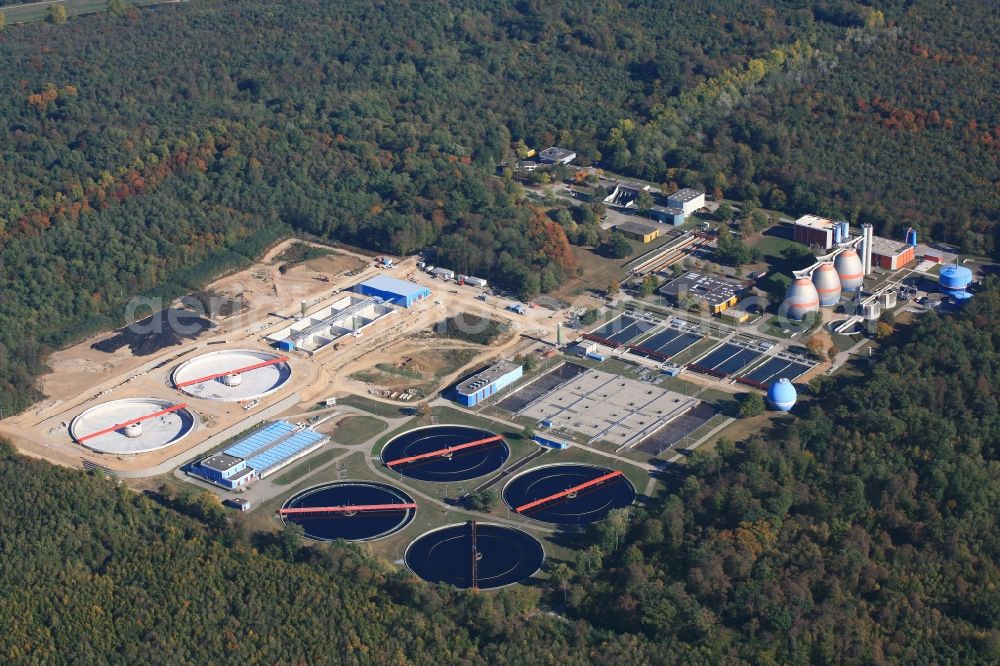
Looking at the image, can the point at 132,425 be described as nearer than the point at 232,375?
Yes

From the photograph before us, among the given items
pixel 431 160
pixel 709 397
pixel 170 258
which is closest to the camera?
pixel 709 397

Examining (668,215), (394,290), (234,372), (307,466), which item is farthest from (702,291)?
(307,466)

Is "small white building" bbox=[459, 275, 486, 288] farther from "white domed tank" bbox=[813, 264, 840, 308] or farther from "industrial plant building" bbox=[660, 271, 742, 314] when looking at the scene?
"white domed tank" bbox=[813, 264, 840, 308]

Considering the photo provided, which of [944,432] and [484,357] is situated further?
[484,357]

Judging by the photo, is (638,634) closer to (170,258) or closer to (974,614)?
(974,614)

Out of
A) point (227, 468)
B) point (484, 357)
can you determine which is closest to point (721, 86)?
point (484, 357)

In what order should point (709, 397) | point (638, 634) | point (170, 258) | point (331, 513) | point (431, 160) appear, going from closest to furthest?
point (638, 634)
point (331, 513)
point (709, 397)
point (170, 258)
point (431, 160)

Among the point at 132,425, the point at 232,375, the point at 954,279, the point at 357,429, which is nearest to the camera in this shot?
the point at 132,425

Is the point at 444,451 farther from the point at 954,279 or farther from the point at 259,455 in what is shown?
the point at 954,279
